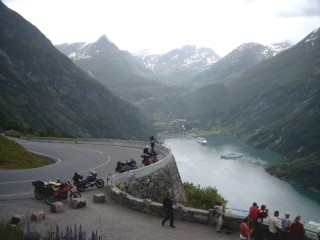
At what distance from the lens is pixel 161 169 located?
1186 inches

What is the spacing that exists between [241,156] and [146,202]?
522ft

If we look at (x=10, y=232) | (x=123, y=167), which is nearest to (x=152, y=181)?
(x=123, y=167)

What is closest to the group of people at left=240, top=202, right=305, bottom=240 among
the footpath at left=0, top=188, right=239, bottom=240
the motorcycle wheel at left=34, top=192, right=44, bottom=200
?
the footpath at left=0, top=188, right=239, bottom=240

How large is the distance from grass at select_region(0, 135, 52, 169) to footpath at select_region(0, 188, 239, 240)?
11.1 m

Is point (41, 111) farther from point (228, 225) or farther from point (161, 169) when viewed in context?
point (228, 225)

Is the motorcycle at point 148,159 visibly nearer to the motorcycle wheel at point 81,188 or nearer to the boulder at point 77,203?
the motorcycle wheel at point 81,188

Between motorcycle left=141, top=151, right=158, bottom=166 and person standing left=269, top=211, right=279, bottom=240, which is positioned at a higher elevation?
motorcycle left=141, top=151, right=158, bottom=166

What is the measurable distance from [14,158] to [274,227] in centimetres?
2378

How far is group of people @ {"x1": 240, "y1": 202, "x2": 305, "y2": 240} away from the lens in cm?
1425

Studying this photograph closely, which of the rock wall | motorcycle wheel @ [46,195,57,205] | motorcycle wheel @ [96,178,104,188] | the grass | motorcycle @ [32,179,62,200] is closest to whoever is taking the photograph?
motorcycle wheel @ [46,195,57,205]

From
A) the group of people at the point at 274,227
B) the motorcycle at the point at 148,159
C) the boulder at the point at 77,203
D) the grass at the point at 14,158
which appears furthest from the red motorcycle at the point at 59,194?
the grass at the point at 14,158

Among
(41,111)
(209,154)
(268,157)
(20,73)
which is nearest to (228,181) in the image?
(209,154)

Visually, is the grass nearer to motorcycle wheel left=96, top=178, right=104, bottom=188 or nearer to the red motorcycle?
motorcycle wheel left=96, top=178, right=104, bottom=188

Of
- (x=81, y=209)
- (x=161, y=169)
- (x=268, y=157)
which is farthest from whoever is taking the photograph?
(x=268, y=157)
